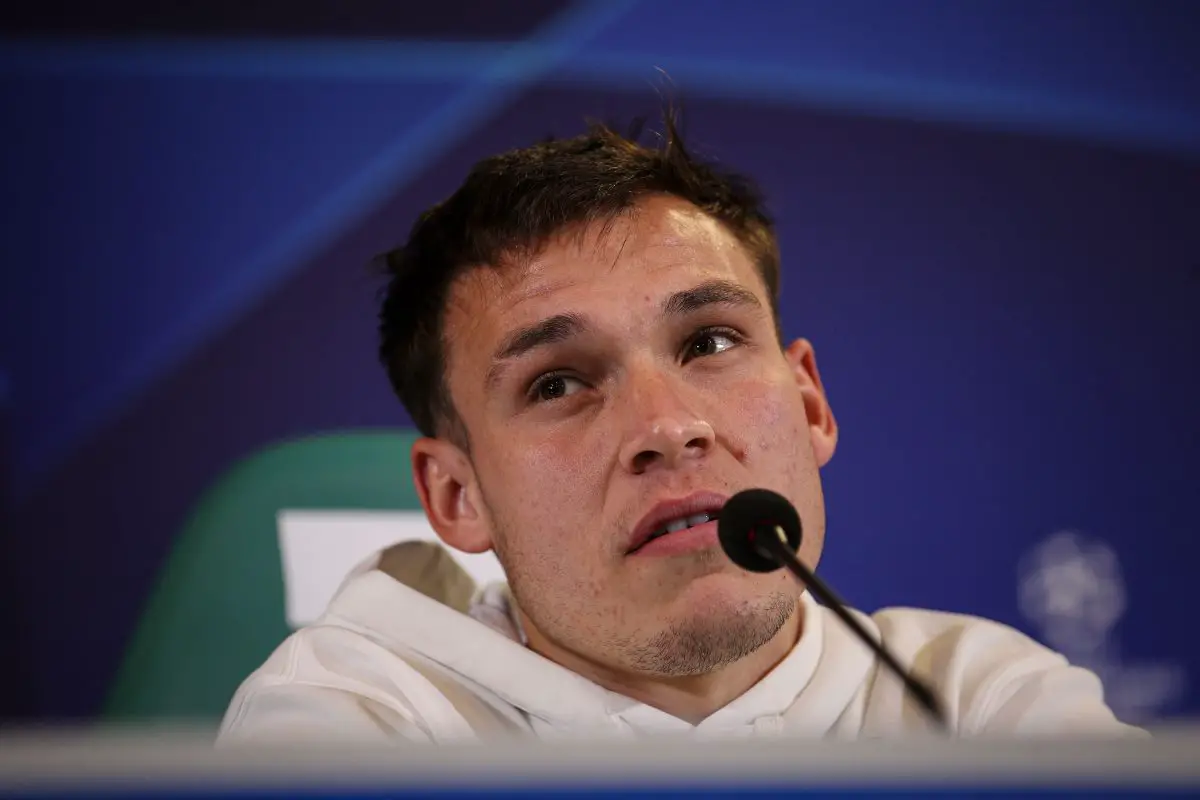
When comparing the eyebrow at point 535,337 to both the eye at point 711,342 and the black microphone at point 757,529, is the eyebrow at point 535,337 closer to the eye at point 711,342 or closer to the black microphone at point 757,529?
the eye at point 711,342

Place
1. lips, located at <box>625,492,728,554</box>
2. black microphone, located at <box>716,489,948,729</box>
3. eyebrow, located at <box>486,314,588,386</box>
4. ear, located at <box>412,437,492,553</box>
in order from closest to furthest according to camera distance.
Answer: black microphone, located at <box>716,489,948,729</box> → lips, located at <box>625,492,728,554</box> → eyebrow, located at <box>486,314,588,386</box> → ear, located at <box>412,437,492,553</box>

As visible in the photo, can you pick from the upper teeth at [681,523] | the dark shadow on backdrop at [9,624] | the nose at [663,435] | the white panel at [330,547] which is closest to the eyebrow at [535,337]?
the nose at [663,435]

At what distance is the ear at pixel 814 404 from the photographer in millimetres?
1218

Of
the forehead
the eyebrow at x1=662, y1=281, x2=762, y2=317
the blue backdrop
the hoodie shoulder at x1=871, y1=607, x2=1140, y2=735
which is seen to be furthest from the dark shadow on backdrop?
the hoodie shoulder at x1=871, y1=607, x2=1140, y2=735

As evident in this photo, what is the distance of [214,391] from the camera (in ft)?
5.54

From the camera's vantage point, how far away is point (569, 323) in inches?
42.3

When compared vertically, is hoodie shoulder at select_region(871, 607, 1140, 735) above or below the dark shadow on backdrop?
below

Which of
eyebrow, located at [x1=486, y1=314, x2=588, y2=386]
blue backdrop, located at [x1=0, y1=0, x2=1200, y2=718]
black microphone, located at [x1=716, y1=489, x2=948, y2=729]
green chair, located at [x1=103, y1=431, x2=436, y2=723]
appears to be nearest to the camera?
black microphone, located at [x1=716, y1=489, x2=948, y2=729]

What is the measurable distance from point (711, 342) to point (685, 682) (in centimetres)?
33

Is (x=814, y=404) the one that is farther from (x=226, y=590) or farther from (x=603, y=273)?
(x=226, y=590)

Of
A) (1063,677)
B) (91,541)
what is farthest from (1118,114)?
(91,541)

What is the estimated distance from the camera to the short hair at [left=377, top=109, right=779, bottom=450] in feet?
3.81

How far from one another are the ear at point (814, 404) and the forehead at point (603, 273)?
12cm

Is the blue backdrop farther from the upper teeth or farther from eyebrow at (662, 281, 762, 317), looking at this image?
the upper teeth
